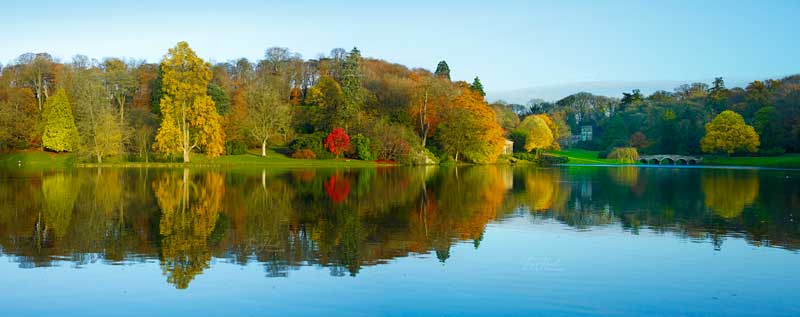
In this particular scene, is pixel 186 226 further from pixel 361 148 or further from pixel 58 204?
pixel 361 148

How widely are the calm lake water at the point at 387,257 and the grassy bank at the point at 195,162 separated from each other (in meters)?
32.6

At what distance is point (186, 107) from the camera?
6022 cm

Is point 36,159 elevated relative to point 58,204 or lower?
elevated

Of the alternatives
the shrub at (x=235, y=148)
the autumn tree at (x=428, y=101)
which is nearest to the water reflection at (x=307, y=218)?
the shrub at (x=235, y=148)

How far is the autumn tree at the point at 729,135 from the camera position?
88.2 m

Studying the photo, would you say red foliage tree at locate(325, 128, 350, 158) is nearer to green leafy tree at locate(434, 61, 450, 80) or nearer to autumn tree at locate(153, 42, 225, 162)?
autumn tree at locate(153, 42, 225, 162)

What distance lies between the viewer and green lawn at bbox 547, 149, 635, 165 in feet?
322

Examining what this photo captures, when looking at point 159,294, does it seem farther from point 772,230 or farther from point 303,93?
point 303,93

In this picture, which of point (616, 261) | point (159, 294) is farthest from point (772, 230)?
point (159, 294)

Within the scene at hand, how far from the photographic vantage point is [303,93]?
316ft

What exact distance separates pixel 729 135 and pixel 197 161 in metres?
71.7

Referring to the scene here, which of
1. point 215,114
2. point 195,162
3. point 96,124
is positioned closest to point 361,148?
point 215,114

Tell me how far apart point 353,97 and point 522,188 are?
135 ft

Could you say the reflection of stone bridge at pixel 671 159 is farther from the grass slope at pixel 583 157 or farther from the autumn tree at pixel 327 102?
the autumn tree at pixel 327 102
